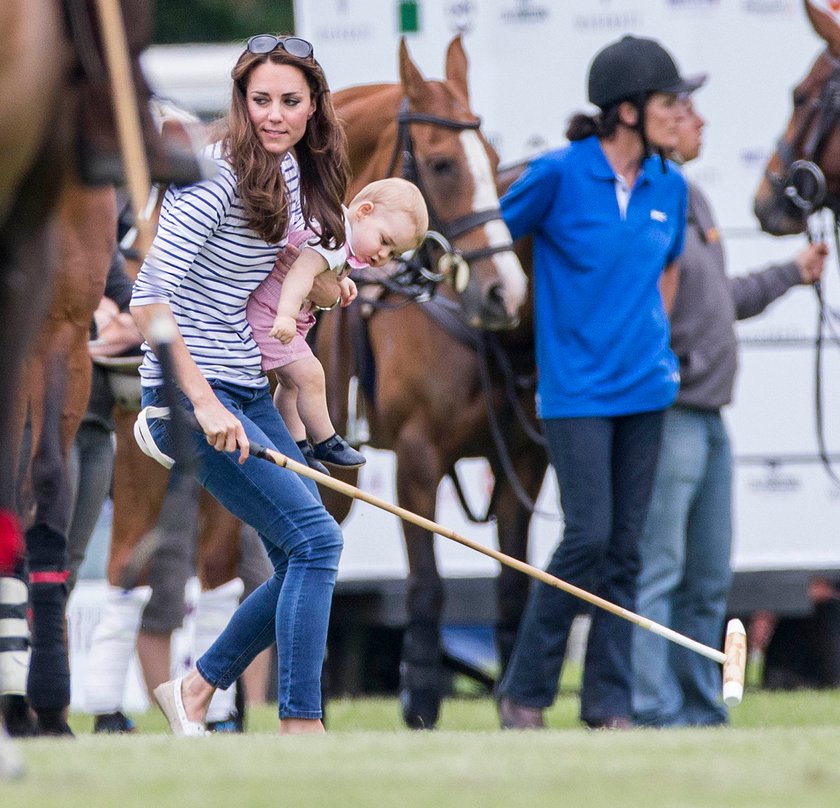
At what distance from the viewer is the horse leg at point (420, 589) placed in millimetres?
7191

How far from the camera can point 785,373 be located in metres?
9.11

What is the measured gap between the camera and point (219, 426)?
185 inches

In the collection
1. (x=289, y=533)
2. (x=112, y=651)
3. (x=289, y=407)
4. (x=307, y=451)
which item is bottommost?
(x=112, y=651)

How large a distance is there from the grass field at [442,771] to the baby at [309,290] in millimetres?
1119

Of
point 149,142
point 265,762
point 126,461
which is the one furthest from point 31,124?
point 126,461

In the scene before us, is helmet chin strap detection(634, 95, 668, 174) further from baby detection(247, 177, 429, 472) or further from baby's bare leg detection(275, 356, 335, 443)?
baby's bare leg detection(275, 356, 335, 443)

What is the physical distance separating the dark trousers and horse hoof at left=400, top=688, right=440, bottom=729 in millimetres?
843

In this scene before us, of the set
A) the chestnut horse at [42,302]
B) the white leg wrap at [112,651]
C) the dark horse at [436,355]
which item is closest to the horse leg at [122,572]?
the white leg wrap at [112,651]

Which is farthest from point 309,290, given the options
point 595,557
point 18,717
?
point 595,557

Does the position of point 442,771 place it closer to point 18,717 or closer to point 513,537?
point 18,717

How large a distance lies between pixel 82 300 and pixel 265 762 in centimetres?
250

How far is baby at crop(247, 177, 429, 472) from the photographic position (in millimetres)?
5090

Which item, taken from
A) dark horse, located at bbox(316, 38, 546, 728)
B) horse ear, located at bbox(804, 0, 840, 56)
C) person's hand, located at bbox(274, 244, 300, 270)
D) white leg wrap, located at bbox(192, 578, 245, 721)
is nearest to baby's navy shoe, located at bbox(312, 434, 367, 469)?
person's hand, located at bbox(274, 244, 300, 270)

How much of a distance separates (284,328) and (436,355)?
2.74 metres
